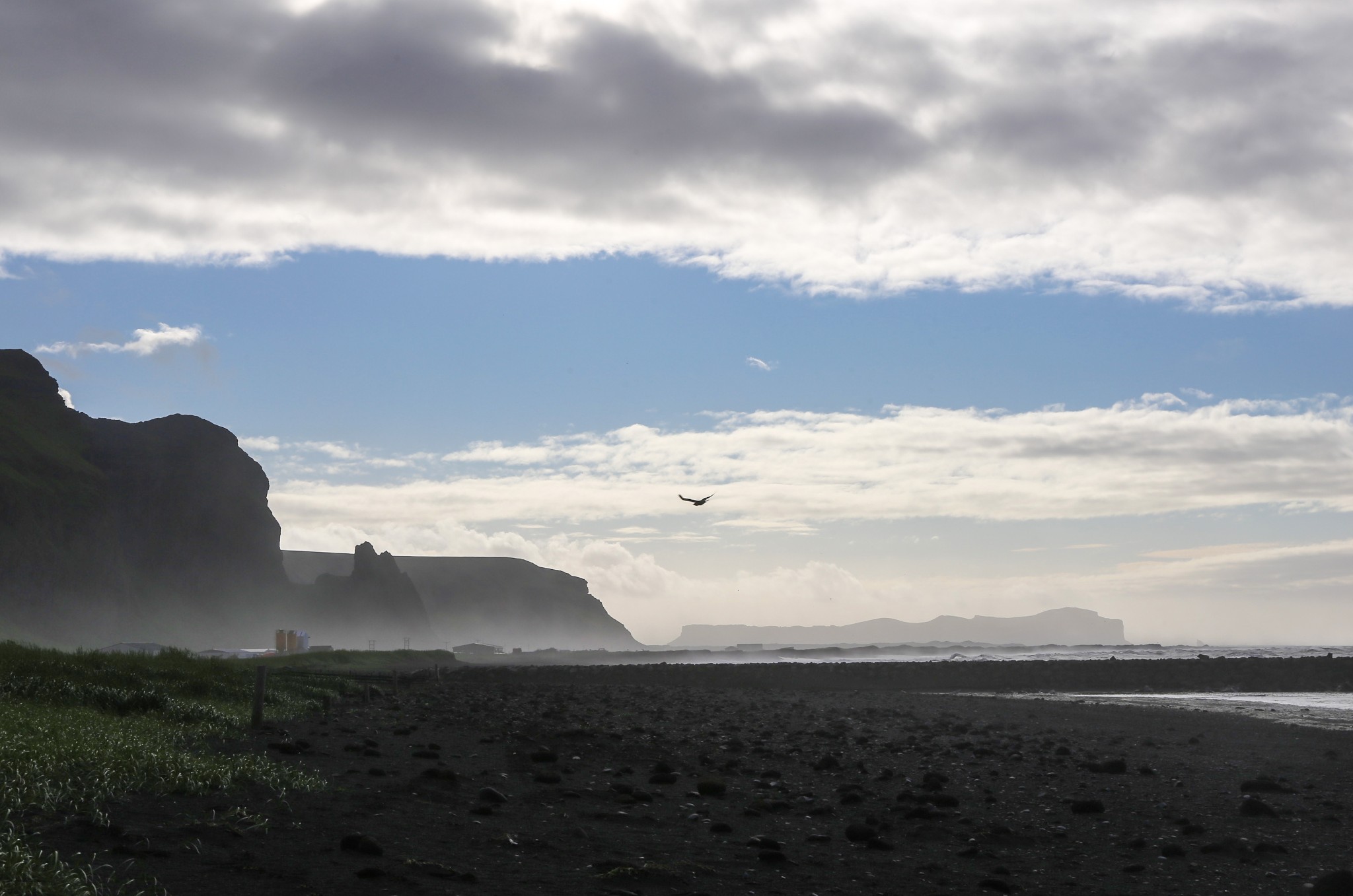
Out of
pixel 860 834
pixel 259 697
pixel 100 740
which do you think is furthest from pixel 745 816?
pixel 259 697

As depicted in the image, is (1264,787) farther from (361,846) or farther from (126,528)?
(126,528)

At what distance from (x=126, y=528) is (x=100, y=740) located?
139 m

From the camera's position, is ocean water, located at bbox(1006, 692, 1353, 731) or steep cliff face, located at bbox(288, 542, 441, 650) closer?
ocean water, located at bbox(1006, 692, 1353, 731)

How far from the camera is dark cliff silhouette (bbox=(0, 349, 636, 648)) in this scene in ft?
356

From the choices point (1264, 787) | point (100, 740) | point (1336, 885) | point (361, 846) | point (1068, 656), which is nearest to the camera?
point (1336, 885)

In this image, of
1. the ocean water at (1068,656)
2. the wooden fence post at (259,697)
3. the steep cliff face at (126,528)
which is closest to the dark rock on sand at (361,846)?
the wooden fence post at (259,697)

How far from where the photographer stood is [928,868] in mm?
10844

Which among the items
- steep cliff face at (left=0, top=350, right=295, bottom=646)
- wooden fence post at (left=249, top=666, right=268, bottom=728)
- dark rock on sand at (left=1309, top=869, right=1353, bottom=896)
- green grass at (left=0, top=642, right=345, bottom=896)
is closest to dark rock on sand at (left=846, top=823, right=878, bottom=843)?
dark rock on sand at (left=1309, top=869, right=1353, bottom=896)

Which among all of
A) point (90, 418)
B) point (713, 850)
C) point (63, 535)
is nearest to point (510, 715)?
point (713, 850)

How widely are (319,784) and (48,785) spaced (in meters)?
3.41

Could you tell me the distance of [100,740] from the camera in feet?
44.5

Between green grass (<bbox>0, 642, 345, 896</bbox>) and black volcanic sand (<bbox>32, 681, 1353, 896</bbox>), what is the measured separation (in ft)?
1.71

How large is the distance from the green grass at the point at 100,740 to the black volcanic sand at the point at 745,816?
0.52 meters

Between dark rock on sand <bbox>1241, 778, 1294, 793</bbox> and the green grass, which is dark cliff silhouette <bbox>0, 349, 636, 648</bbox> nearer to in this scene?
the green grass
